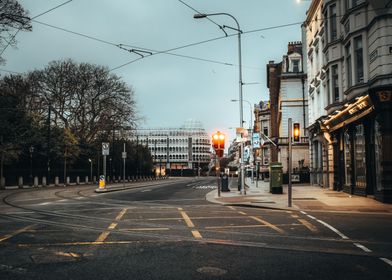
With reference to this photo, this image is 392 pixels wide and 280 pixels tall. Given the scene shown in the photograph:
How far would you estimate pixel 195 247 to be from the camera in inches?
328

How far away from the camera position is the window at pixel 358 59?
21125mm

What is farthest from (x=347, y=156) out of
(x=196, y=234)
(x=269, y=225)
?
(x=196, y=234)

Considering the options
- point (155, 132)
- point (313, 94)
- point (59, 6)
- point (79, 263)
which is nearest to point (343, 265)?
point (79, 263)

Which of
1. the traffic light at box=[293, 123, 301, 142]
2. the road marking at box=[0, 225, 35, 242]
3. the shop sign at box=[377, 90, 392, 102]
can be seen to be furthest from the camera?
the traffic light at box=[293, 123, 301, 142]

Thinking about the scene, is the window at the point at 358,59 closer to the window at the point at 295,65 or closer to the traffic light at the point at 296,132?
the traffic light at the point at 296,132

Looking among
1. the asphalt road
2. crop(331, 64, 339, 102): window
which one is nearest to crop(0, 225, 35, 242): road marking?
the asphalt road

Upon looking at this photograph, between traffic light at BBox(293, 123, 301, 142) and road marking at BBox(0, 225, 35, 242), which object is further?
traffic light at BBox(293, 123, 301, 142)

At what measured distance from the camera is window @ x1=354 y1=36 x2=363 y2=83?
21125 mm

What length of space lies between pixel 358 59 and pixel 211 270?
703 inches

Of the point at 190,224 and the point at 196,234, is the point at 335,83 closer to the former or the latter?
the point at 190,224

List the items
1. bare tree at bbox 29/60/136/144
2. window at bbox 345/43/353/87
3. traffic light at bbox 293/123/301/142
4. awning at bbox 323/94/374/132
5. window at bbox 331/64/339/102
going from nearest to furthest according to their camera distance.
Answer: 1. traffic light at bbox 293/123/301/142
2. awning at bbox 323/94/374/132
3. window at bbox 345/43/353/87
4. window at bbox 331/64/339/102
5. bare tree at bbox 29/60/136/144

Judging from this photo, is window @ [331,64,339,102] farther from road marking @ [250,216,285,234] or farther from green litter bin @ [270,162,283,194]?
road marking @ [250,216,285,234]

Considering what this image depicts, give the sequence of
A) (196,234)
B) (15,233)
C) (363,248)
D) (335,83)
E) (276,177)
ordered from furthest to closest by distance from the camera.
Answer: (276,177) → (335,83) → (15,233) → (196,234) → (363,248)

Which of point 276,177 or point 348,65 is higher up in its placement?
point 348,65
